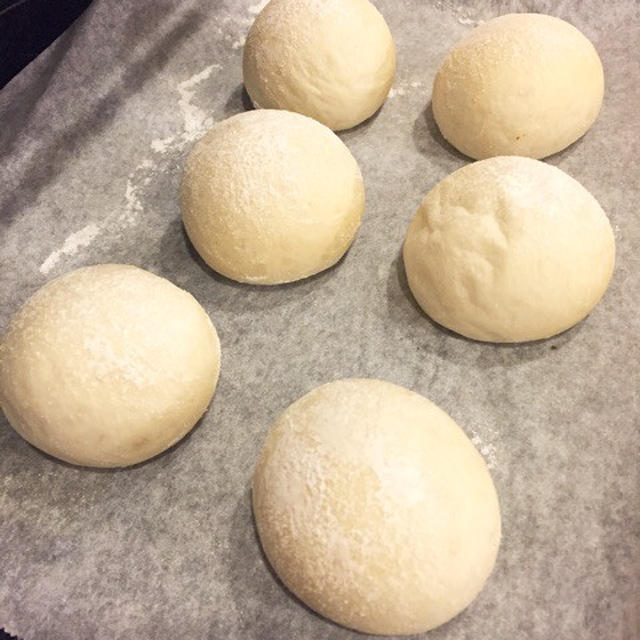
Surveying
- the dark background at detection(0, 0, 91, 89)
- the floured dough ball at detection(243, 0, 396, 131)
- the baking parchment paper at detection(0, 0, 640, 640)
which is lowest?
the baking parchment paper at detection(0, 0, 640, 640)

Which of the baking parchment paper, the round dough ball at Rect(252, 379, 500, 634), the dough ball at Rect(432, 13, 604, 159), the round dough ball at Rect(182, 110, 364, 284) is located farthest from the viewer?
the dough ball at Rect(432, 13, 604, 159)

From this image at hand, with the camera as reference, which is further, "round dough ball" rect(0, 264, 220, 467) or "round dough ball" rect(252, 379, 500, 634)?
"round dough ball" rect(0, 264, 220, 467)

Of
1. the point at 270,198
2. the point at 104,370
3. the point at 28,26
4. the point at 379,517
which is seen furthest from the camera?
the point at 28,26

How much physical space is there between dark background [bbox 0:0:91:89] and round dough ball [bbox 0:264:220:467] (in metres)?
0.69

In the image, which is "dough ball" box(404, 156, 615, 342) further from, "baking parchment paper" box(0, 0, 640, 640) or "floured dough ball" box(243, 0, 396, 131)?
"floured dough ball" box(243, 0, 396, 131)

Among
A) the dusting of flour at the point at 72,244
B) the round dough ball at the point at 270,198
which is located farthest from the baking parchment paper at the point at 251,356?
the round dough ball at the point at 270,198

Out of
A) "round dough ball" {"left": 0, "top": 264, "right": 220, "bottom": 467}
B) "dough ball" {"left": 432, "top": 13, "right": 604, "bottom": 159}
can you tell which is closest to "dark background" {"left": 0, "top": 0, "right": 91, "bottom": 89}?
"round dough ball" {"left": 0, "top": 264, "right": 220, "bottom": 467}

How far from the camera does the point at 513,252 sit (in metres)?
1.25

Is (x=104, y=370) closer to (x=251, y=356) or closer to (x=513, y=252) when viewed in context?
(x=251, y=356)

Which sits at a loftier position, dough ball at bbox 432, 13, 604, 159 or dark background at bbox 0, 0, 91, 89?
dark background at bbox 0, 0, 91, 89

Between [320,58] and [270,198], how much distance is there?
44cm

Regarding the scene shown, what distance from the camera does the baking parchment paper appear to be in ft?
3.80

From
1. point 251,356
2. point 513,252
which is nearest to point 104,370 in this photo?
point 251,356

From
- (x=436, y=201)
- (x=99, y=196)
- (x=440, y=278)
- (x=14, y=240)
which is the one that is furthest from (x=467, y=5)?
(x=14, y=240)
